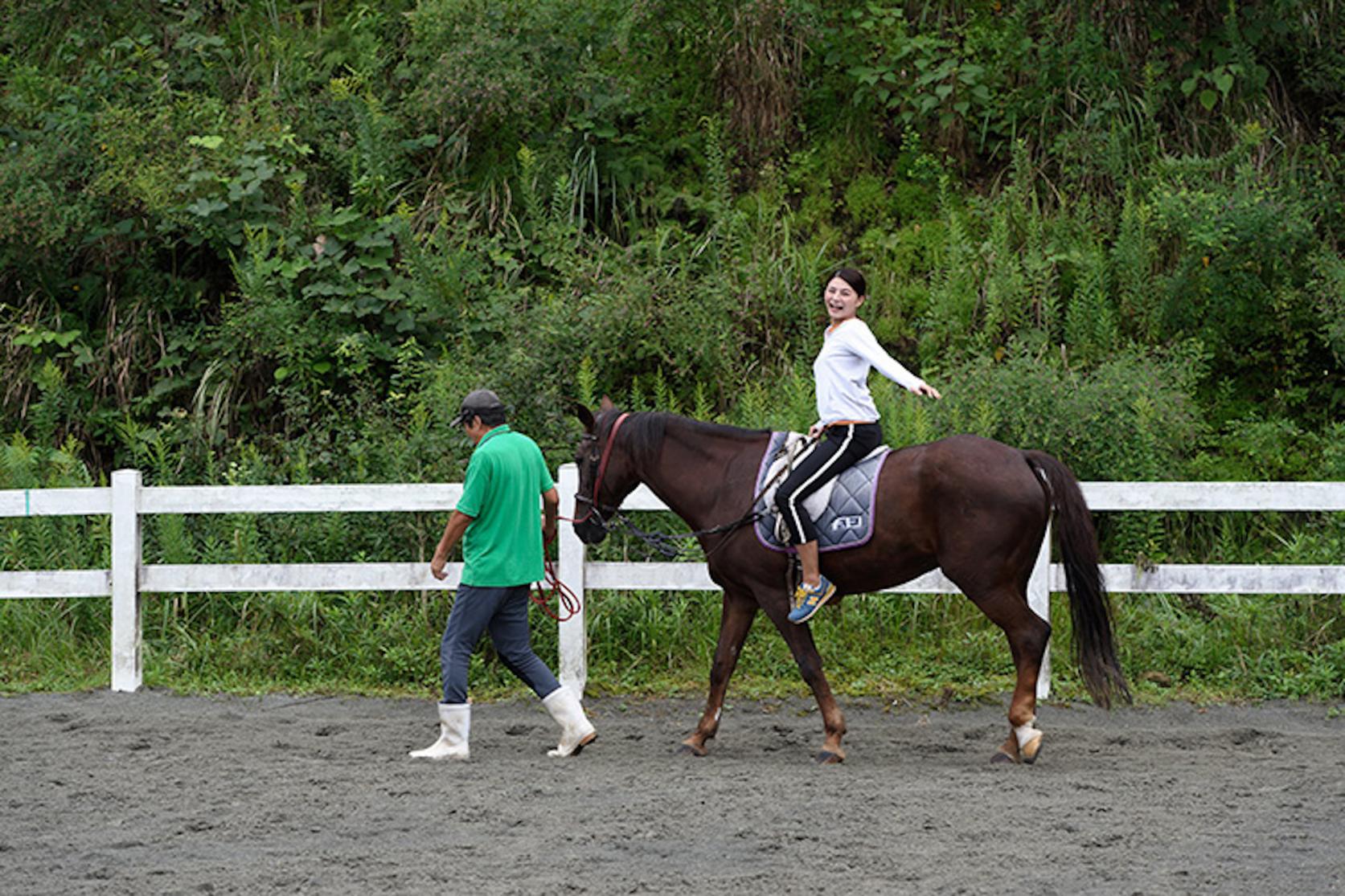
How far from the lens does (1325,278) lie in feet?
38.9

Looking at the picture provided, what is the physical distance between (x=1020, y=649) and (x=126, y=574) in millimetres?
6079

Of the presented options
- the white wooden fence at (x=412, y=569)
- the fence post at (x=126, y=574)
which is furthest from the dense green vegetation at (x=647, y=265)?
the white wooden fence at (x=412, y=569)

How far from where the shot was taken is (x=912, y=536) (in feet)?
25.9

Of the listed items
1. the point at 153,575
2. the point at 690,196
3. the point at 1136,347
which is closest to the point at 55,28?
the point at 690,196

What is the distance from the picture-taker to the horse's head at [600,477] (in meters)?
8.43

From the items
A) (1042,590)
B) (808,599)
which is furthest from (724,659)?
(1042,590)

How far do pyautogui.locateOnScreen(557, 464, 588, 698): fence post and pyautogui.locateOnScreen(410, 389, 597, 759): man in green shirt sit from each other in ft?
5.32

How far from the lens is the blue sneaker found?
7.82 metres

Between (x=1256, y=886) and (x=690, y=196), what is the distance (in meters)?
10.2

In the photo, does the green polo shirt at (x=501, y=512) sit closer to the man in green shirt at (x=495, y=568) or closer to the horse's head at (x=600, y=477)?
the man in green shirt at (x=495, y=568)

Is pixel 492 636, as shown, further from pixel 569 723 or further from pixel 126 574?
pixel 126 574

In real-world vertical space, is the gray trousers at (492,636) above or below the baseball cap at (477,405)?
below

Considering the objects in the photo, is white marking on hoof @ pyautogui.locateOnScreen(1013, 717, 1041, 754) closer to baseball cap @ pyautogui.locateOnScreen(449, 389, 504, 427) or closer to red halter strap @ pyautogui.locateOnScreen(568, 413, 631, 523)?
red halter strap @ pyautogui.locateOnScreen(568, 413, 631, 523)

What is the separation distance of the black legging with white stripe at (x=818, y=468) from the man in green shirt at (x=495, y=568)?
1.36 meters
